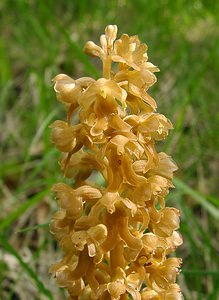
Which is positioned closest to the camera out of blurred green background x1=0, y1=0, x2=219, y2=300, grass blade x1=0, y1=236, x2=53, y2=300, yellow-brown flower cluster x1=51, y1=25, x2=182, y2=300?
yellow-brown flower cluster x1=51, y1=25, x2=182, y2=300

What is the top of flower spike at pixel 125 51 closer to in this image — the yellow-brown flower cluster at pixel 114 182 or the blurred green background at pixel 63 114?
the yellow-brown flower cluster at pixel 114 182

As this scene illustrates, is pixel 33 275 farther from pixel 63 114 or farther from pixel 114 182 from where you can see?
pixel 63 114

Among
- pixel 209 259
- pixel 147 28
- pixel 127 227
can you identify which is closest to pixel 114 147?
pixel 127 227

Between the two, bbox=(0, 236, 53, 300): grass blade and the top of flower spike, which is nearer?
the top of flower spike

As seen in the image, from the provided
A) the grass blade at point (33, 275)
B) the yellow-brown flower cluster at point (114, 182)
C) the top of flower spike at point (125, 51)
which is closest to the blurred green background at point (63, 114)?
the grass blade at point (33, 275)

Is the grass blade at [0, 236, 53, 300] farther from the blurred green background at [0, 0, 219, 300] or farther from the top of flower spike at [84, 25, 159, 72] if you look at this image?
the top of flower spike at [84, 25, 159, 72]

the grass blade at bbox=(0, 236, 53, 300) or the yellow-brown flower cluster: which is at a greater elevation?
the yellow-brown flower cluster

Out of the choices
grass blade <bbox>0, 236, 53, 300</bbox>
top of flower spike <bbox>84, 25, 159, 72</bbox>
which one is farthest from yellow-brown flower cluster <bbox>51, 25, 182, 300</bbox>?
grass blade <bbox>0, 236, 53, 300</bbox>

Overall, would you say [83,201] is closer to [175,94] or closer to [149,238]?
[149,238]
